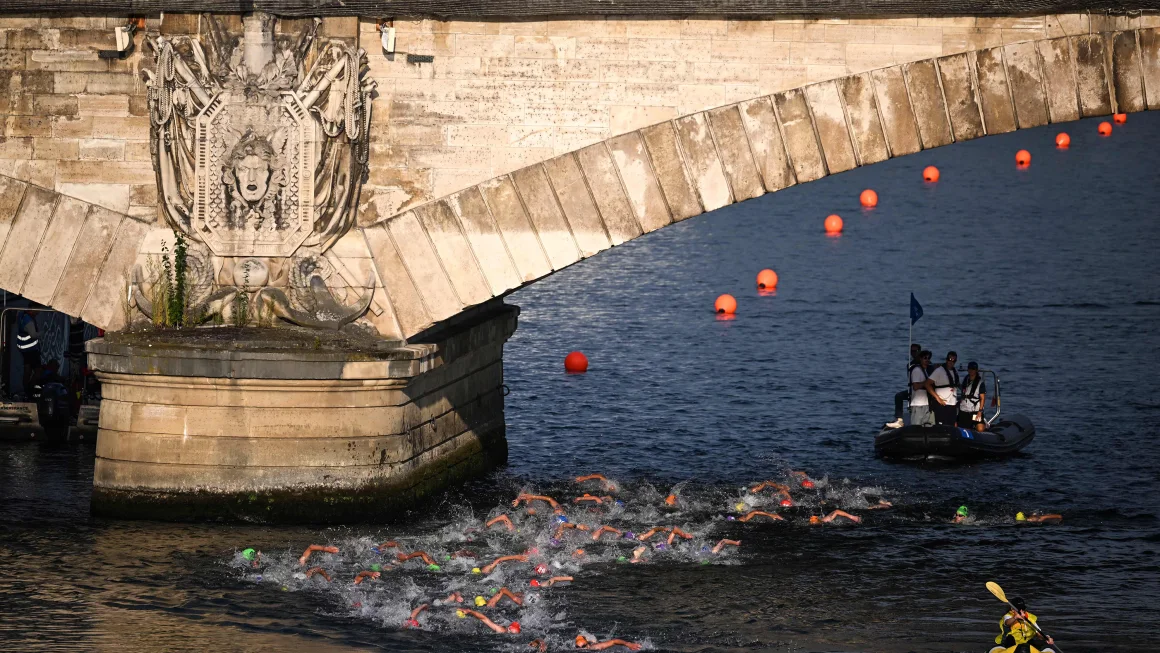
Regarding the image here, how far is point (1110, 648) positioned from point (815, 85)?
647 cm

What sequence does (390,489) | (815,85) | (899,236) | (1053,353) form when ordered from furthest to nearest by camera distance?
(899,236) → (1053,353) → (390,489) → (815,85)

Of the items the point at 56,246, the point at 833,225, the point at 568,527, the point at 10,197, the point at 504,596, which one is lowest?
the point at 504,596

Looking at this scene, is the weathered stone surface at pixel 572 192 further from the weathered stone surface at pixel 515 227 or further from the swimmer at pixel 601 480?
the swimmer at pixel 601 480

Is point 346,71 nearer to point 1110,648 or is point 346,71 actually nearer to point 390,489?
point 390,489

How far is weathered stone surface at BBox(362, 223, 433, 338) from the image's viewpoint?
19016 millimetres

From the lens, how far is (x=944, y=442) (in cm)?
2484

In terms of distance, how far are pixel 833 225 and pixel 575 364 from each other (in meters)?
20.6

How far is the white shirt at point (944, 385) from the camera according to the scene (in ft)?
85.3

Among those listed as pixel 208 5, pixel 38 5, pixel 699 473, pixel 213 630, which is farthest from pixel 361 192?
pixel 699 473

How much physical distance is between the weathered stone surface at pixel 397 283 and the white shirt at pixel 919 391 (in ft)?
31.4

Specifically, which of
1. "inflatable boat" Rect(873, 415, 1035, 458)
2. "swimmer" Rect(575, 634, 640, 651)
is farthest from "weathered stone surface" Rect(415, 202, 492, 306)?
"inflatable boat" Rect(873, 415, 1035, 458)

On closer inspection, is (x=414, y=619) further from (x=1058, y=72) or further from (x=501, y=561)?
(x=1058, y=72)

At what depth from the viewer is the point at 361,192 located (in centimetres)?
1902

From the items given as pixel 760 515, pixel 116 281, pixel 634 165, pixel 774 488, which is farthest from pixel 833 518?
pixel 116 281
